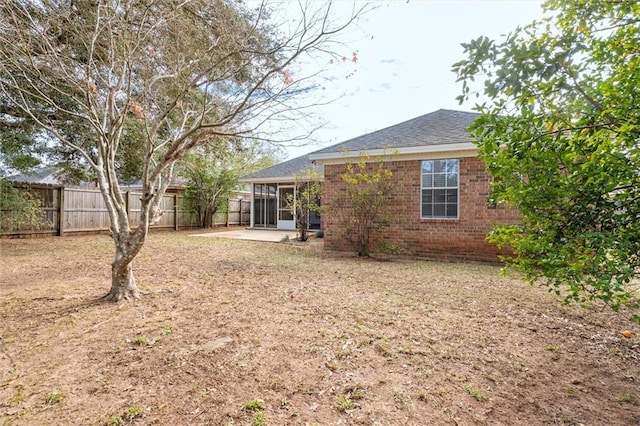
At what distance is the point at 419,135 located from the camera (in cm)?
923

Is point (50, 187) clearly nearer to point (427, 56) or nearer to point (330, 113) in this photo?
point (330, 113)

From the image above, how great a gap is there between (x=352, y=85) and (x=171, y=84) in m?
3.31

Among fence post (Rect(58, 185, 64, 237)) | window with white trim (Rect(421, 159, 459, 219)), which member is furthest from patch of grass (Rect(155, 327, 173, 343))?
fence post (Rect(58, 185, 64, 237))

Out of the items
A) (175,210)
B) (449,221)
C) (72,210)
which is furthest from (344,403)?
(175,210)

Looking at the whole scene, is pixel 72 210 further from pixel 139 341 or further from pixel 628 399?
pixel 628 399

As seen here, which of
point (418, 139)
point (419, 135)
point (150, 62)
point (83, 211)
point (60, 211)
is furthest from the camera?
point (83, 211)

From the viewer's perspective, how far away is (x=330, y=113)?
17.6ft

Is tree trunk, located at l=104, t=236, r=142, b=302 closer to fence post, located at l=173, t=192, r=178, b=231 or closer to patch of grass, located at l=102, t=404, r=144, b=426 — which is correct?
patch of grass, located at l=102, t=404, r=144, b=426

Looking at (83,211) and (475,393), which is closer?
(475,393)

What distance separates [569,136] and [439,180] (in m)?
6.23

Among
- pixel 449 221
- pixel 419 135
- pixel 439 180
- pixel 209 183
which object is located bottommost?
pixel 449 221

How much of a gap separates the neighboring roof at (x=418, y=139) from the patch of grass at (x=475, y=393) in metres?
6.32

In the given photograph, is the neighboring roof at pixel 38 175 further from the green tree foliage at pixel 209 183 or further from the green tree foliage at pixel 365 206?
the green tree foliage at pixel 365 206

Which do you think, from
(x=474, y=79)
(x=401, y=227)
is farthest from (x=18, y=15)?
(x=401, y=227)
